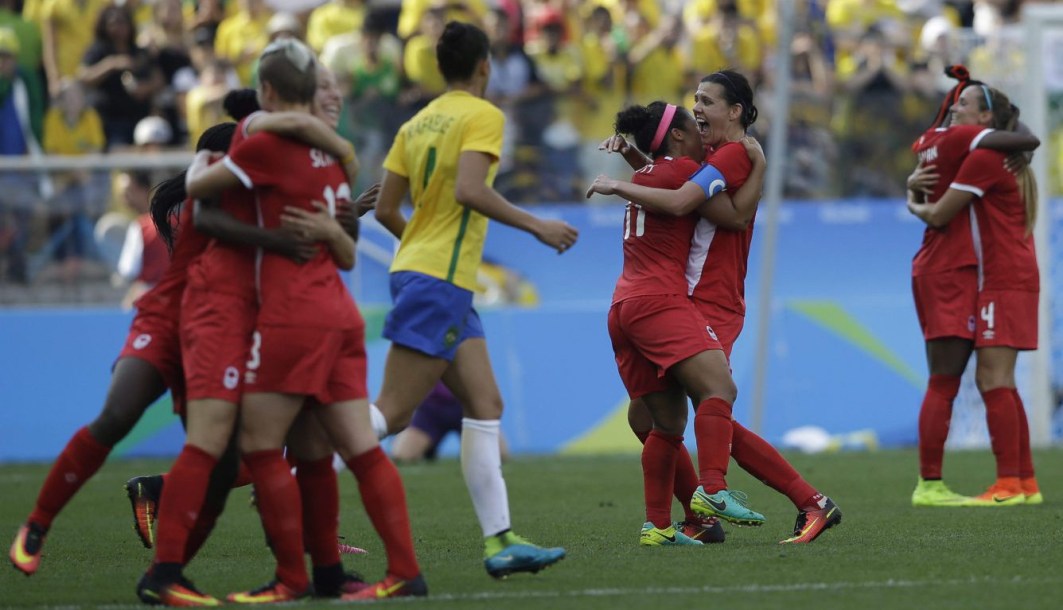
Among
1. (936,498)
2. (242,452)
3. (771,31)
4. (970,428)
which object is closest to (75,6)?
(771,31)

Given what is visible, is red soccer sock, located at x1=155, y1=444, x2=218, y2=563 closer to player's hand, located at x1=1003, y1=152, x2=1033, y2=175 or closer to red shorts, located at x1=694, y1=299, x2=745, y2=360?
red shorts, located at x1=694, y1=299, x2=745, y2=360

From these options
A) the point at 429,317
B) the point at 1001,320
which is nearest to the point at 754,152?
the point at 429,317

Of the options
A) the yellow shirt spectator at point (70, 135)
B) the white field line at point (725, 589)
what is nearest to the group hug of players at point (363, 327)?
the white field line at point (725, 589)

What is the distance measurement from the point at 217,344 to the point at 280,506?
0.59m

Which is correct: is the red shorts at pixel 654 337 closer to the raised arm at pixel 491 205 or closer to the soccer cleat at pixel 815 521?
the soccer cleat at pixel 815 521

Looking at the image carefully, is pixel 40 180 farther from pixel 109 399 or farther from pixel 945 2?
pixel 945 2

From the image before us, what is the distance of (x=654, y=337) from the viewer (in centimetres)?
750

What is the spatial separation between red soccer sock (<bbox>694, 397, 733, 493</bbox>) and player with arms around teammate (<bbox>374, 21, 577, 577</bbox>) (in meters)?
1.29

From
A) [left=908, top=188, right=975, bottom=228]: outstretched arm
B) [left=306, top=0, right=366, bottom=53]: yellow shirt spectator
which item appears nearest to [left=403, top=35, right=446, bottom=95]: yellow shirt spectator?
[left=306, top=0, right=366, bottom=53]: yellow shirt spectator

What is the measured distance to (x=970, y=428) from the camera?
49.8 feet

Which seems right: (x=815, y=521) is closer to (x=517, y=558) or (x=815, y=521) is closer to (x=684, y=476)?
(x=684, y=476)

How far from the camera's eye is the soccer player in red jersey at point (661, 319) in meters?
7.50

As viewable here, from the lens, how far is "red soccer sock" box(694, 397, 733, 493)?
7449 millimetres

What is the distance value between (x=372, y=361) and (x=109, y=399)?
7726 mm
